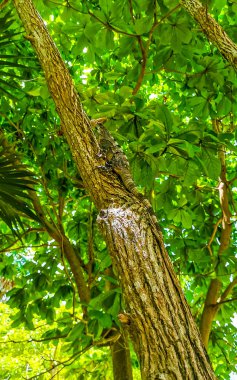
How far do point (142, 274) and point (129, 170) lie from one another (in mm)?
495

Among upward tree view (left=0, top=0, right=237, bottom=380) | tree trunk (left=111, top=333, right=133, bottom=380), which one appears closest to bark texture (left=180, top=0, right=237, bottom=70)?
upward tree view (left=0, top=0, right=237, bottom=380)

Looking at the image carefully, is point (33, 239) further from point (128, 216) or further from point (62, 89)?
point (128, 216)

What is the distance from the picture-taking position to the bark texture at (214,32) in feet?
5.27

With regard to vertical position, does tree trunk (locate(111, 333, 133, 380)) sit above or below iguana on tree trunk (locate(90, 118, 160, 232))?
below

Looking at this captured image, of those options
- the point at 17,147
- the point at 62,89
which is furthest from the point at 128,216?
the point at 17,147

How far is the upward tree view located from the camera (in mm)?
1021

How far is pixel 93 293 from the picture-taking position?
3547 mm

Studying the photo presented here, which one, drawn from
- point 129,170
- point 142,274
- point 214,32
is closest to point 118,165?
point 129,170

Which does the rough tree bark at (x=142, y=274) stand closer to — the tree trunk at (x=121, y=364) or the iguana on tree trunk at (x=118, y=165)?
the iguana on tree trunk at (x=118, y=165)

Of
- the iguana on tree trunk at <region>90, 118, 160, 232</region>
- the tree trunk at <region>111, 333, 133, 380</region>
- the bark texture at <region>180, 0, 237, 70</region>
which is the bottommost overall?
the tree trunk at <region>111, 333, 133, 380</region>

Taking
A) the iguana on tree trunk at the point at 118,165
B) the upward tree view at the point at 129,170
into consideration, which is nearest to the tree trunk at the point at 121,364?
the upward tree view at the point at 129,170

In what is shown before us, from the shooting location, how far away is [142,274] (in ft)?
3.37

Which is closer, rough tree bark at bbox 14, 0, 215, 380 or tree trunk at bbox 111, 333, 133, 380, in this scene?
rough tree bark at bbox 14, 0, 215, 380

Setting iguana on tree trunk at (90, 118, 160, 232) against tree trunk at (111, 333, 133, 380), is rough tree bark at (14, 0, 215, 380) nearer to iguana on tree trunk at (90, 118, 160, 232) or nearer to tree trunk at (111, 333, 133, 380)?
iguana on tree trunk at (90, 118, 160, 232)
